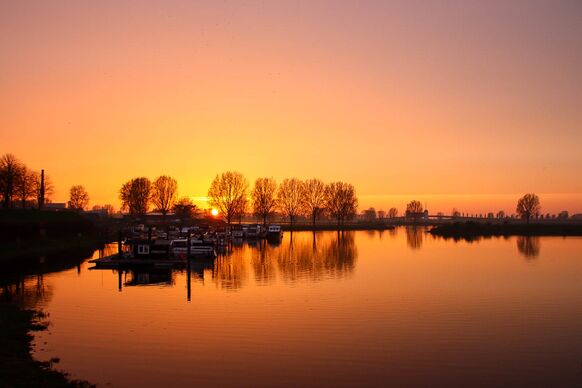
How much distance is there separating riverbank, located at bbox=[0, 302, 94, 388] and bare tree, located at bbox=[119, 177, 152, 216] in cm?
12488

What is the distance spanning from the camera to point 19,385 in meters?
15.2

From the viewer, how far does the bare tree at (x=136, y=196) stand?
484 feet

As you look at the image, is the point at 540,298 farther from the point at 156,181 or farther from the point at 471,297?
the point at 156,181

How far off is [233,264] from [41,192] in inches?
2761

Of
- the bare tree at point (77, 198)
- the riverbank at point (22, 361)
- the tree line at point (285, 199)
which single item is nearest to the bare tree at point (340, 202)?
the tree line at point (285, 199)

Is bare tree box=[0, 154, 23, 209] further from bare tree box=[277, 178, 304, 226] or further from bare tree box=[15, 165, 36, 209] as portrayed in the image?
bare tree box=[277, 178, 304, 226]

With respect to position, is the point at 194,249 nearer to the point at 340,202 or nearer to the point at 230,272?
the point at 230,272

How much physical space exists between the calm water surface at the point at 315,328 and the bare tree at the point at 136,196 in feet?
336

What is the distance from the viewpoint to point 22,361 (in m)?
18.1

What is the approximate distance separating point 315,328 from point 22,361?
1291 centimetres

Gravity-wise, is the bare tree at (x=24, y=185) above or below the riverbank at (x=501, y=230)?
above

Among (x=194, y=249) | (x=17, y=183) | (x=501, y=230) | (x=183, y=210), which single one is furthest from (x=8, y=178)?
(x=501, y=230)

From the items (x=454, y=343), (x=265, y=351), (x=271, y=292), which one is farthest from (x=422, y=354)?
(x=271, y=292)

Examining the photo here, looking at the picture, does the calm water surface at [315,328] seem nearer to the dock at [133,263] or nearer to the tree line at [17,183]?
the dock at [133,263]
